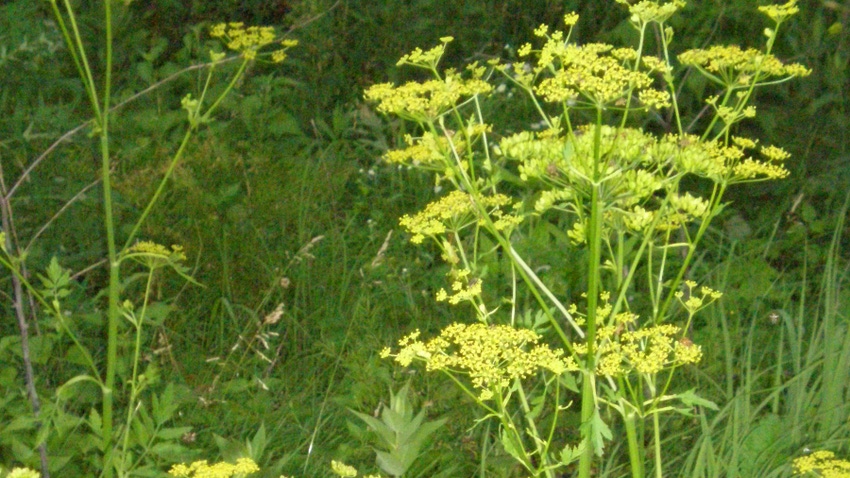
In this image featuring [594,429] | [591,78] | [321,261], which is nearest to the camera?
[591,78]

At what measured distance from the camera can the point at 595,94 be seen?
1.69 metres

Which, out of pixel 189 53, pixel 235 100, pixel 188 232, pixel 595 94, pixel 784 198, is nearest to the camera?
pixel 595 94

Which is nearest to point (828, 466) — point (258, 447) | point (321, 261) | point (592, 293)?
point (592, 293)

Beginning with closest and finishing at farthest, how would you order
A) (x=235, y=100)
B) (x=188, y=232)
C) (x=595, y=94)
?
(x=595, y=94) < (x=188, y=232) < (x=235, y=100)

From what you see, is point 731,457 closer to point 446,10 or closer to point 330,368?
point 330,368

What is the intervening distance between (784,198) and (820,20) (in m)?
0.64

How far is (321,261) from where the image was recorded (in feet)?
12.3

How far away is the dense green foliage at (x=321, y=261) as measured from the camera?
2.78m

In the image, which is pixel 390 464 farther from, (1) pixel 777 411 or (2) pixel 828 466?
(1) pixel 777 411

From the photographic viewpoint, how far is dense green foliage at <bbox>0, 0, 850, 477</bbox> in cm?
278

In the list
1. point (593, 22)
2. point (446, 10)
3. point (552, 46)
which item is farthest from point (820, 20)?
point (552, 46)

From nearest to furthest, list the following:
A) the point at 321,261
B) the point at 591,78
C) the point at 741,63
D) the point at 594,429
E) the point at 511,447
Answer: the point at 591,78
the point at 594,429
the point at 511,447
the point at 741,63
the point at 321,261

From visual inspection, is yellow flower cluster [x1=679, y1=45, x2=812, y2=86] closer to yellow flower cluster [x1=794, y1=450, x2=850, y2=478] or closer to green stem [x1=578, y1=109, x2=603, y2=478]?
green stem [x1=578, y1=109, x2=603, y2=478]

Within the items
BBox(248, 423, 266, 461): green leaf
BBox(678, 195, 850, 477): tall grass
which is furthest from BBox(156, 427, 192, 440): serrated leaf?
BBox(678, 195, 850, 477): tall grass
